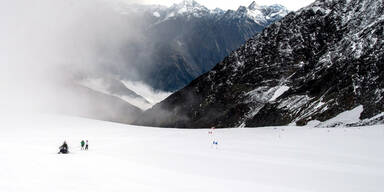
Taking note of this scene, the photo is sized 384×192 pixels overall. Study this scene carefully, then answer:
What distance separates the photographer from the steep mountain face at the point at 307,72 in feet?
319

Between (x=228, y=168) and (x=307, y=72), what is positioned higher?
(x=307, y=72)

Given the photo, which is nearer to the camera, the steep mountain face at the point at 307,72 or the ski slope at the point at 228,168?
the ski slope at the point at 228,168

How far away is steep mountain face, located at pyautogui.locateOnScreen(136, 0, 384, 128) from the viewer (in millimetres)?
97188

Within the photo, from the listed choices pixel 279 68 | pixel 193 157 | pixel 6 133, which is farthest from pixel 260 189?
pixel 279 68

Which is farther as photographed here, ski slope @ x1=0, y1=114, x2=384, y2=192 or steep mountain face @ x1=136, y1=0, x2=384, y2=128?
steep mountain face @ x1=136, y1=0, x2=384, y2=128

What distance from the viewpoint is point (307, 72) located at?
139 m

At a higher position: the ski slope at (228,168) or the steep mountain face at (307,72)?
the steep mountain face at (307,72)

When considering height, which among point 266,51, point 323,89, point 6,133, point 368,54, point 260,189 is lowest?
point 260,189

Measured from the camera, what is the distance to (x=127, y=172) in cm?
1695

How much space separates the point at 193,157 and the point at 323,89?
103 meters

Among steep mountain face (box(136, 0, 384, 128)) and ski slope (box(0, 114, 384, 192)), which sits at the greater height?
steep mountain face (box(136, 0, 384, 128))

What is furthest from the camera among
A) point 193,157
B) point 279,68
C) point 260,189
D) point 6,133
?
point 279,68

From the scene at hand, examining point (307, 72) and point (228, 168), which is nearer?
point (228, 168)

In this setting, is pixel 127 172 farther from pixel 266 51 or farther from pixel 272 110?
pixel 266 51
